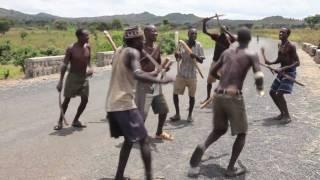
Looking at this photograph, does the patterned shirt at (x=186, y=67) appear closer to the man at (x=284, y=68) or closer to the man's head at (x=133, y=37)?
the man at (x=284, y=68)

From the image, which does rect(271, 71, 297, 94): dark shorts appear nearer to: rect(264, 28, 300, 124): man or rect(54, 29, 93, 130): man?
rect(264, 28, 300, 124): man

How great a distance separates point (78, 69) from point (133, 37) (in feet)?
11.1

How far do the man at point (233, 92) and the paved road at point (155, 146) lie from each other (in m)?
0.43

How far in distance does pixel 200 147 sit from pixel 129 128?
1031mm

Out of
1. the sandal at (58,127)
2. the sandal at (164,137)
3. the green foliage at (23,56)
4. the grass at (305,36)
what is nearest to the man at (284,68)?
the sandal at (164,137)

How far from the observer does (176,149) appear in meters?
7.32

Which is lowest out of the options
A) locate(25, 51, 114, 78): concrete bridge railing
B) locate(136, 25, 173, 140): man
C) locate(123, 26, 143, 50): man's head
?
locate(25, 51, 114, 78): concrete bridge railing

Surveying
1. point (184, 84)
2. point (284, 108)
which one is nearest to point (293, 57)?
point (284, 108)

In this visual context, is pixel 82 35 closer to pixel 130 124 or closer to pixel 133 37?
pixel 133 37

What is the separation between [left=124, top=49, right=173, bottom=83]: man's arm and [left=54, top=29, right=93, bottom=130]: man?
10.9 feet

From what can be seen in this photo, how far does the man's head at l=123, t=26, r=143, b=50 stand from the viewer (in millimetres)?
5496

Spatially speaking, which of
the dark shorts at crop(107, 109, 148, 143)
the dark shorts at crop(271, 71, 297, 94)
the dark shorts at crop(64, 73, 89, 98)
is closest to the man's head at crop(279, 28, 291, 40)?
the dark shorts at crop(271, 71, 297, 94)

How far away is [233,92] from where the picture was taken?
5.86m

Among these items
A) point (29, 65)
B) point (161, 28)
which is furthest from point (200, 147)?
point (161, 28)
